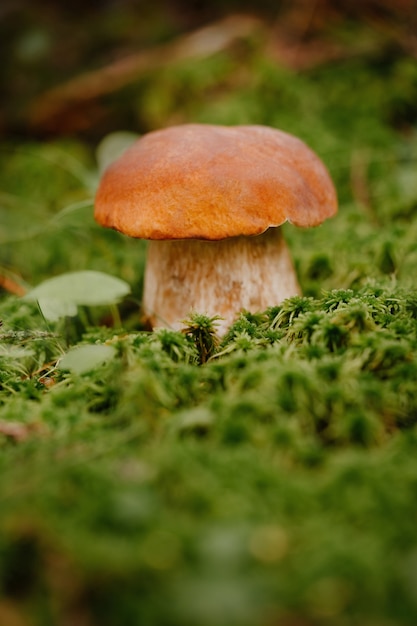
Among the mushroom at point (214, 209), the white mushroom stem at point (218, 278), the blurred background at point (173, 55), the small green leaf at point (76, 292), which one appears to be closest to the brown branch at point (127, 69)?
the blurred background at point (173, 55)

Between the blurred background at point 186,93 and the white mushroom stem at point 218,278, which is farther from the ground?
the blurred background at point 186,93

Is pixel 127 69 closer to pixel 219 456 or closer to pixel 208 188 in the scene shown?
pixel 208 188

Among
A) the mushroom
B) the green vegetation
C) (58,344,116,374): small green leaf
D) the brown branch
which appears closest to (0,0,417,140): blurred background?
the brown branch

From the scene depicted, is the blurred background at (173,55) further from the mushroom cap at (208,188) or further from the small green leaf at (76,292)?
the small green leaf at (76,292)

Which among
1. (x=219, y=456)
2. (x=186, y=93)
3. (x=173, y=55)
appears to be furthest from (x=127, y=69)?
(x=219, y=456)

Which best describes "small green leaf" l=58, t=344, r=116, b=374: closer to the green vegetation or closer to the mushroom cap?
the green vegetation

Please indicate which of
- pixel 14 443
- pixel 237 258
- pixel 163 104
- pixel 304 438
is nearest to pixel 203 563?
pixel 304 438

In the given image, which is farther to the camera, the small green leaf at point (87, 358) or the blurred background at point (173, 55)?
Answer: the blurred background at point (173, 55)
